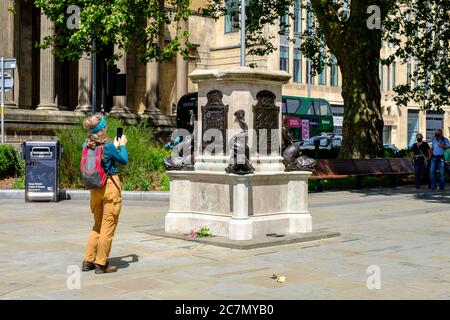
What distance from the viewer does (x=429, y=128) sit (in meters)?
73.1

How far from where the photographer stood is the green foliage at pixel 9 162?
19016mm

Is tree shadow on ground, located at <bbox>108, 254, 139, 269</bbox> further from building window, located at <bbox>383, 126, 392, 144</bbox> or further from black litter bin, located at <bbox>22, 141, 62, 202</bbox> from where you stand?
building window, located at <bbox>383, 126, 392, 144</bbox>

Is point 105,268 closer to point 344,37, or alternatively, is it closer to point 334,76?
point 344,37

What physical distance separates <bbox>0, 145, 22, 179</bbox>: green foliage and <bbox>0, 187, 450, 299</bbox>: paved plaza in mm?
5634

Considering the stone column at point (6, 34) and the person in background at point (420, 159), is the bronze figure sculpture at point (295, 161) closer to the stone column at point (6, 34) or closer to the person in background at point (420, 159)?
the person in background at point (420, 159)

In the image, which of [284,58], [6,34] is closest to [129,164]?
[6,34]

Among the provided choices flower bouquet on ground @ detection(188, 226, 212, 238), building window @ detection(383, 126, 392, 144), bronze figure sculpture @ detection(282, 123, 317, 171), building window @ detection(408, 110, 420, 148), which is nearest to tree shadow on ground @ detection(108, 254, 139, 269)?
flower bouquet on ground @ detection(188, 226, 212, 238)

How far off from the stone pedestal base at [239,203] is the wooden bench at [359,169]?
8.33 meters

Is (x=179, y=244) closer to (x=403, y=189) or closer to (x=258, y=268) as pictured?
(x=258, y=268)

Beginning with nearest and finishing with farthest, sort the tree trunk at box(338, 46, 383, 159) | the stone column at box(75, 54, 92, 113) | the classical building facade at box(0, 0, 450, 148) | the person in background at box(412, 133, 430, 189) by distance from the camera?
the person in background at box(412, 133, 430, 189)
the tree trunk at box(338, 46, 383, 159)
the classical building facade at box(0, 0, 450, 148)
the stone column at box(75, 54, 92, 113)

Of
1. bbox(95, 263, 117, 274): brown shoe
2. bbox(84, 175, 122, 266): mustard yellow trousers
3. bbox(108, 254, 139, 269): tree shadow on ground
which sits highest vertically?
bbox(84, 175, 122, 266): mustard yellow trousers

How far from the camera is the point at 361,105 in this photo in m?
23.7

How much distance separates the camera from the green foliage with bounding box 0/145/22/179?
19.0 metres
